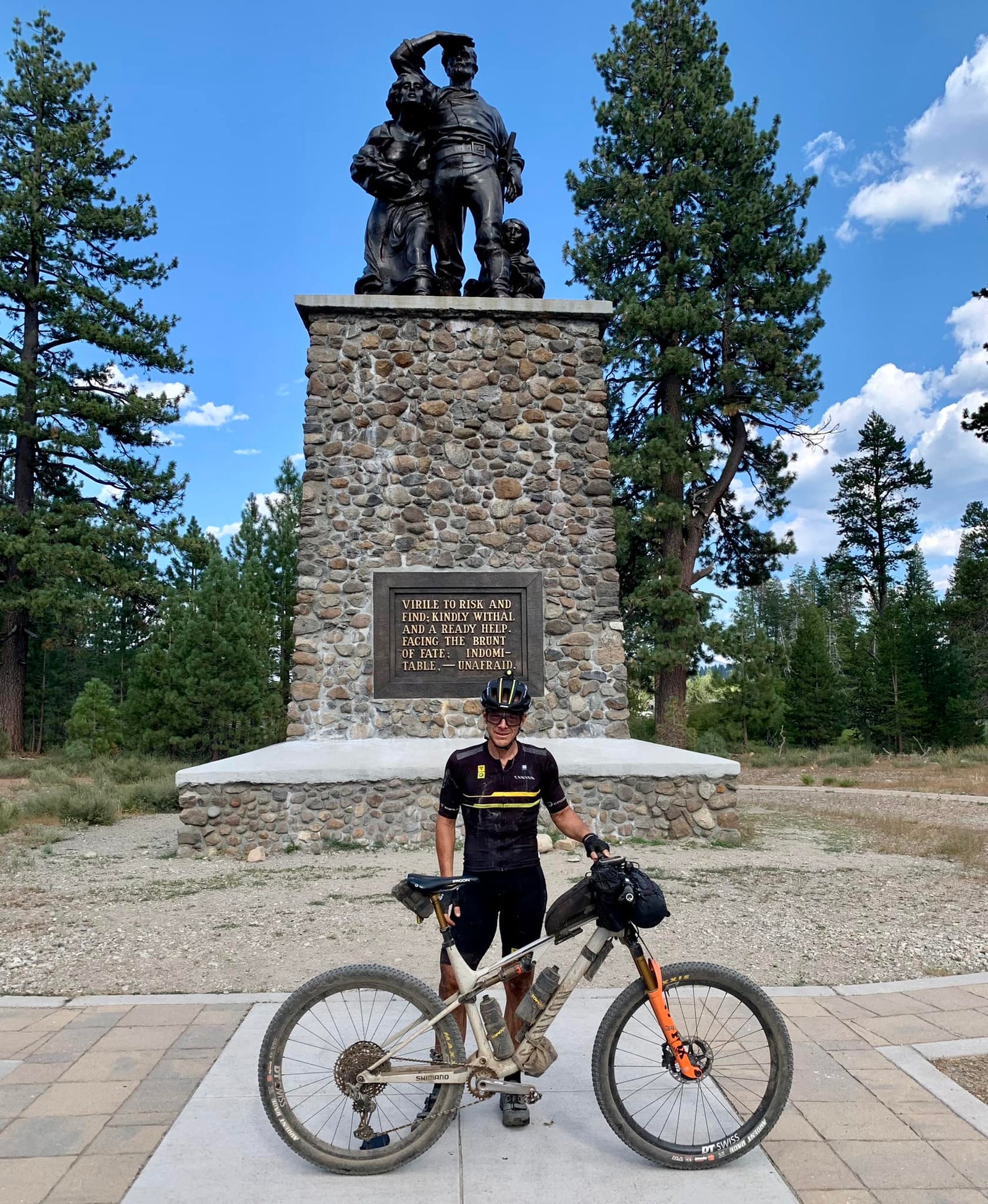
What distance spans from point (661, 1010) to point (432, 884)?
0.85m

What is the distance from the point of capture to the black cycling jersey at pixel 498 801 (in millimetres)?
3309

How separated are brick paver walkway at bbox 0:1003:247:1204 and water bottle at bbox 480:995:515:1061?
3.88ft

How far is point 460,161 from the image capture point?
11203mm

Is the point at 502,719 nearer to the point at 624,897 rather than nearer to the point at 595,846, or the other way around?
the point at 595,846

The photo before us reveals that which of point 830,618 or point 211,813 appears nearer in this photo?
point 211,813

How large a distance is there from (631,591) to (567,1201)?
62.9 feet

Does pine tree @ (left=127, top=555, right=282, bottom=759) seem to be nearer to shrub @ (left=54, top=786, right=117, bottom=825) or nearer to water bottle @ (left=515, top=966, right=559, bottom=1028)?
shrub @ (left=54, top=786, right=117, bottom=825)

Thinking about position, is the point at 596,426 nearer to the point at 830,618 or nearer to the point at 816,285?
the point at 816,285

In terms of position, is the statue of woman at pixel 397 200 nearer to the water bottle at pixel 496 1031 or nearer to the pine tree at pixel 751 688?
the water bottle at pixel 496 1031

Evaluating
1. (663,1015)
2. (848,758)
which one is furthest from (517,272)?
(848,758)

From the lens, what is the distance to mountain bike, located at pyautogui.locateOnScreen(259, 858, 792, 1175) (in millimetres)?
2910

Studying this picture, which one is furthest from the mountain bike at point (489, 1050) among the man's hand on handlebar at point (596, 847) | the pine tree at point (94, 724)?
the pine tree at point (94, 724)

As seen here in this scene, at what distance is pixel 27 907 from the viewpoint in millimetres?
6461

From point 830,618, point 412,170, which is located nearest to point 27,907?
point 412,170
